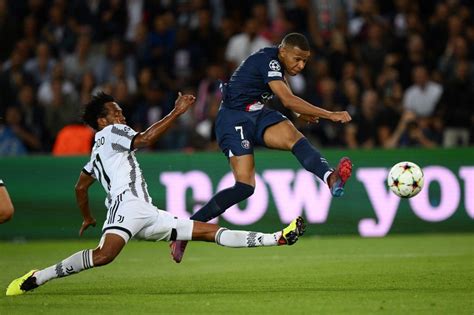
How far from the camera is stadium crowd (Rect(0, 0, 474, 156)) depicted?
692 inches

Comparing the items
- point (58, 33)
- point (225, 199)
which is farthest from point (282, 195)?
point (58, 33)

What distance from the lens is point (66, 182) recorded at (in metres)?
16.4

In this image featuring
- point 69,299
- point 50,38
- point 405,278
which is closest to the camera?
point 69,299

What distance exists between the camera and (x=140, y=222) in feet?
32.0

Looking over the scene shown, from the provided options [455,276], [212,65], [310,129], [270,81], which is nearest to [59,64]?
[212,65]

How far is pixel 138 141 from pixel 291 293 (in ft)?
6.32

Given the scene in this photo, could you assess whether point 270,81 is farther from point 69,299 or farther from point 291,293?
point 69,299

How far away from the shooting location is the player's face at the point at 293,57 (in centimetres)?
1085

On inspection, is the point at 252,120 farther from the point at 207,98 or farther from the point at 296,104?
the point at 207,98

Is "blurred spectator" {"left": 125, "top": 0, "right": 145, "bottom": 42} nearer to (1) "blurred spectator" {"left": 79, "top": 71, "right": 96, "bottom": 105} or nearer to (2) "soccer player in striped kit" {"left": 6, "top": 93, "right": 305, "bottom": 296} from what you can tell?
(1) "blurred spectator" {"left": 79, "top": 71, "right": 96, "bottom": 105}

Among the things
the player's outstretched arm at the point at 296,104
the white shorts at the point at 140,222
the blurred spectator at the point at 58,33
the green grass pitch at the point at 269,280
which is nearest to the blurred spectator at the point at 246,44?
the blurred spectator at the point at 58,33

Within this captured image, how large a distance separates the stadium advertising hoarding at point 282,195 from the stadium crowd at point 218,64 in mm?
1398

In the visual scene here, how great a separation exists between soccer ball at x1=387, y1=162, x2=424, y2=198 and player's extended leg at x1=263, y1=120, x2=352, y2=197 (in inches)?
37.6

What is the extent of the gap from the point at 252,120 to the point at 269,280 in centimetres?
169
